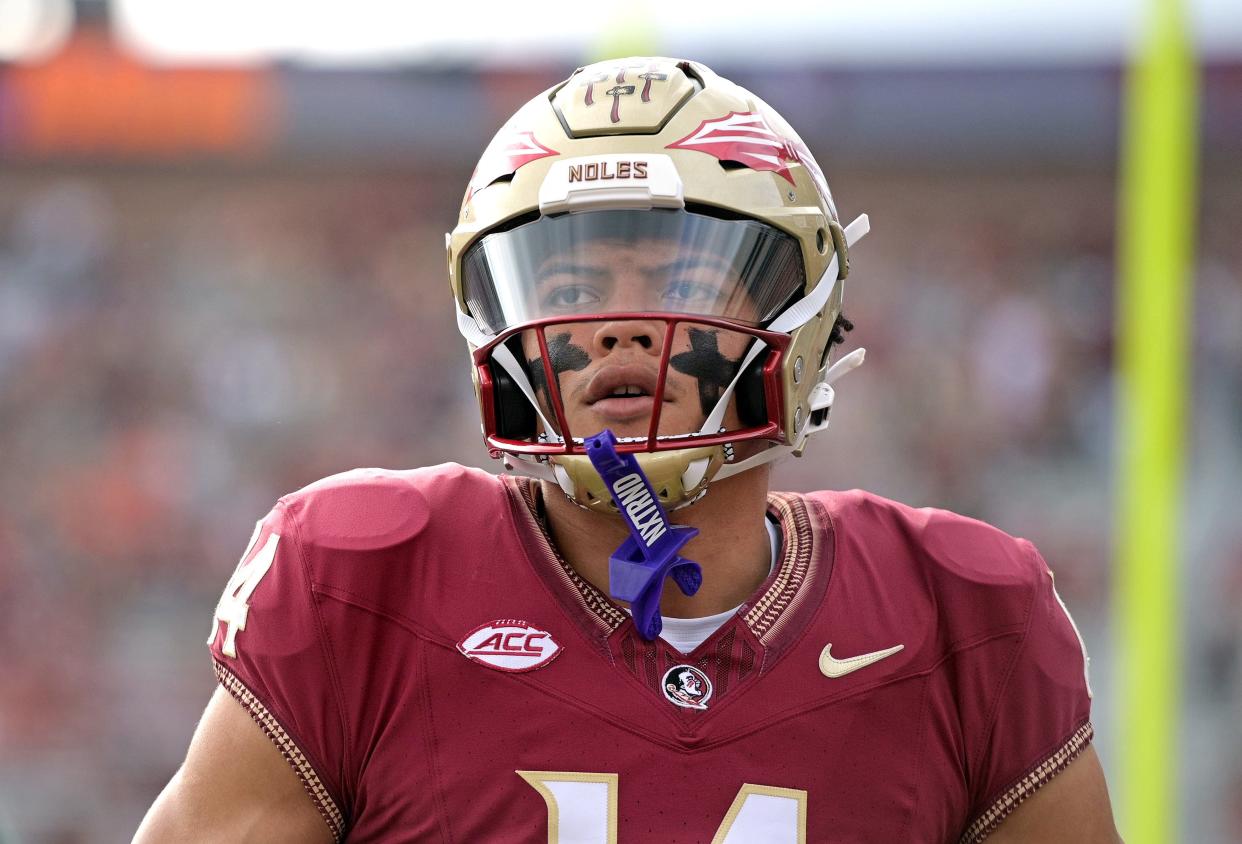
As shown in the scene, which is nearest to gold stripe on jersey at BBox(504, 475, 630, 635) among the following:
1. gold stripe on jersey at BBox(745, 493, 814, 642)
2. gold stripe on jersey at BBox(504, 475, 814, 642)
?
gold stripe on jersey at BBox(504, 475, 814, 642)

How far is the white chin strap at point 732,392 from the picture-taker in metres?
1.64

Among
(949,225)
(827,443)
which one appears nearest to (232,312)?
(827,443)

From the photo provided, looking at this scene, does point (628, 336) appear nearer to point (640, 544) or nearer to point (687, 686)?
point (640, 544)

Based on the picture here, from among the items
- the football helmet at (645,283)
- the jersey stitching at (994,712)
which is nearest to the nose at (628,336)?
the football helmet at (645,283)

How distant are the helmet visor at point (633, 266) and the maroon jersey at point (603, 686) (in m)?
0.23

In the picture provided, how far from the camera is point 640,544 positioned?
1.55m

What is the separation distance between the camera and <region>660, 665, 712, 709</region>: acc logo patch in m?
1.55

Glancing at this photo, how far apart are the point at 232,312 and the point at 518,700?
6.97m

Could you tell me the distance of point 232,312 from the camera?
8188 millimetres

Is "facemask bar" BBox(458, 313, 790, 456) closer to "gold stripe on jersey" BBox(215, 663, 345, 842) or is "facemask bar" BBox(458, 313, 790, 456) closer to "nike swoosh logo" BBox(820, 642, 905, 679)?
"nike swoosh logo" BBox(820, 642, 905, 679)

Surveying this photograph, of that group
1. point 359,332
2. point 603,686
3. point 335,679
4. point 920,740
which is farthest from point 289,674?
point 359,332

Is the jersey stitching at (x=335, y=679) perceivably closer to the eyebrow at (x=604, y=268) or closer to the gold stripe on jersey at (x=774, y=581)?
the gold stripe on jersey at (x=774, y=581)

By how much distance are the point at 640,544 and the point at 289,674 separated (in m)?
0.36

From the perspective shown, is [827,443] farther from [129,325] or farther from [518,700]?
[518,700]
